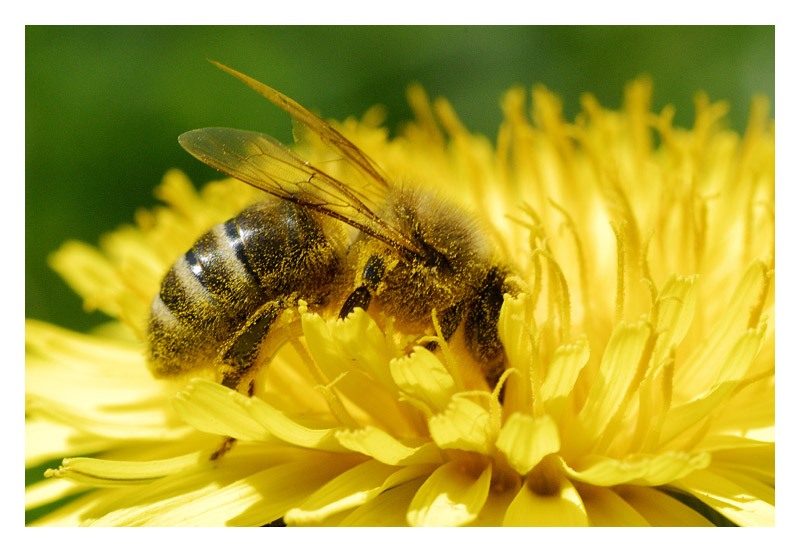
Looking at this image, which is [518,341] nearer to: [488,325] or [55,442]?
[488,325]

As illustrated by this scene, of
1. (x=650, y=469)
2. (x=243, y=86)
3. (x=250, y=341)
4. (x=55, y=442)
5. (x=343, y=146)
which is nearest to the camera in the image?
(x=650, y=469)

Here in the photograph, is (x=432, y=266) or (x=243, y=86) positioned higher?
(x=243, y=86)

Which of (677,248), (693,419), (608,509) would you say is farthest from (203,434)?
(677,248)

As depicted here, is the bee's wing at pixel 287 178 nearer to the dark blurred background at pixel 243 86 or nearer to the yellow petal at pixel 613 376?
the yellow petal at pixel 613 376

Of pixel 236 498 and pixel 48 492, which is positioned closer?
pixel 236 498

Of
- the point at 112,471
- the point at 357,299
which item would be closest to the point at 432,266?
the point at 357,299

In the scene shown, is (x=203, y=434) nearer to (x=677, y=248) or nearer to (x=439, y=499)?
(x=439, y=499)

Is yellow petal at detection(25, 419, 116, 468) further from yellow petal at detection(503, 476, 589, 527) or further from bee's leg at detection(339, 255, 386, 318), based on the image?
yellow petal at detection(503, 476, 589, 527)
